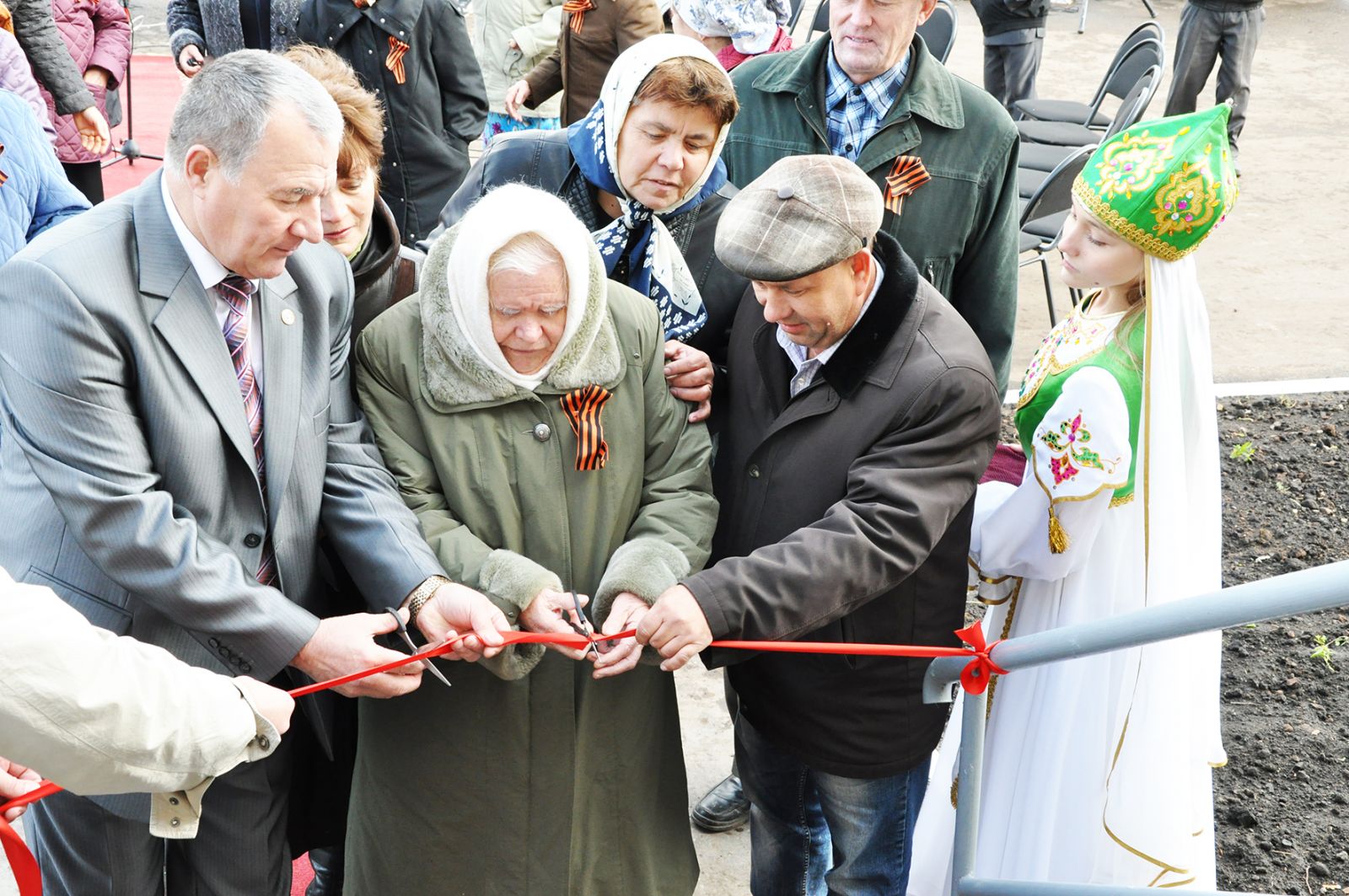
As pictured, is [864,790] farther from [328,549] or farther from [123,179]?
[123,179]

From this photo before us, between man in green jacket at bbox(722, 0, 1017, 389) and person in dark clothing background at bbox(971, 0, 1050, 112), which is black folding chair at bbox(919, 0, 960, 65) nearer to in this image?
person in dark clothing background at bbox(971, 0, 1050, 112)

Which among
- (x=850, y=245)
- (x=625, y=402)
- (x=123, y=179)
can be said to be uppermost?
(x=850, y=245)

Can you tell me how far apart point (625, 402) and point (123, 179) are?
287 inches

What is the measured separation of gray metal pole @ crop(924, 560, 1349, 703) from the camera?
1.67 m

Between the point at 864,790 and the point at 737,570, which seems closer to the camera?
the point at 737,570

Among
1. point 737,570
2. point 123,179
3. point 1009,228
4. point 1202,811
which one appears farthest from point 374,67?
point 123,179

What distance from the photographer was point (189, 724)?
1941 millimetres

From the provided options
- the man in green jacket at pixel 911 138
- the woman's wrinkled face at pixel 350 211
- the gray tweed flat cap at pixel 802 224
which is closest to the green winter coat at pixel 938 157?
the man in green jacket at pixel 911 138

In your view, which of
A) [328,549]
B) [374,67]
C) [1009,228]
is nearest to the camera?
A: [328,549]

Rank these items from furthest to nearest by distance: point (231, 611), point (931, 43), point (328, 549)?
1. point (931, 43)
2. point (328, 549)
3. point (231, 611)

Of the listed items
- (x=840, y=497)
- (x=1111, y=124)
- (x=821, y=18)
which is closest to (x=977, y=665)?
(x=840, y=497)

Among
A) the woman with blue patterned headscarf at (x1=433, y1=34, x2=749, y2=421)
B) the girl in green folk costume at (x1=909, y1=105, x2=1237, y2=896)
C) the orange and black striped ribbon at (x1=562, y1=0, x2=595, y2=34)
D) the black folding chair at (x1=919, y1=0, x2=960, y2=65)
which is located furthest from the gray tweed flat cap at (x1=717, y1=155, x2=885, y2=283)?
the black folding chair at (x1=919, y1=0, x2=960, y2=65)

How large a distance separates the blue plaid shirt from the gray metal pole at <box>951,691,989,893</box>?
1660 millimetres

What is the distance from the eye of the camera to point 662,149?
2.93 m
